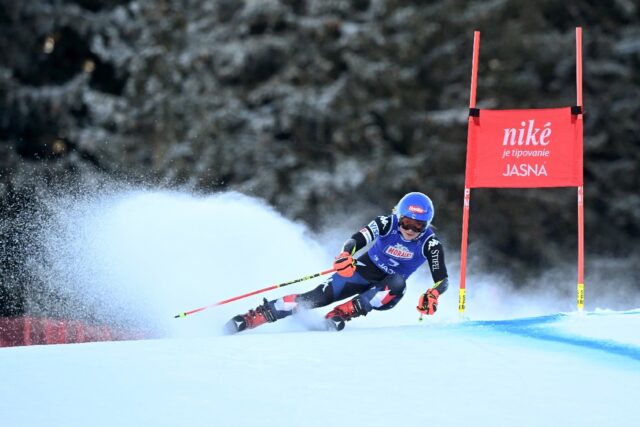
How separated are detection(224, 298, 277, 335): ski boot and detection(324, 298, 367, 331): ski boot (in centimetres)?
46

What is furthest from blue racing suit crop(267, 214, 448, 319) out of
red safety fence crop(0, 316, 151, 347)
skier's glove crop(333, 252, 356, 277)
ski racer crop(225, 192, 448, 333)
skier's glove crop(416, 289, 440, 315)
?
red safety fence crop(0, 316, 151, 347)

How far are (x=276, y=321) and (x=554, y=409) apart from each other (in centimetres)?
370

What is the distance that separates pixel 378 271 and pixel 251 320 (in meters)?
1.11

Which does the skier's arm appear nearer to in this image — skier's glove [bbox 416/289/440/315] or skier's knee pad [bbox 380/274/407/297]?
skier's knee pad [bbox 380/274/407/297]

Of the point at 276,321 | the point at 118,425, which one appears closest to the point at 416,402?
the point at 118,425

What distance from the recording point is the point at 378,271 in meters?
8.60

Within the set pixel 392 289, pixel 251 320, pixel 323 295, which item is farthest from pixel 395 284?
pixel 251 320

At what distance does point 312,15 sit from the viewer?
1844 centimetres

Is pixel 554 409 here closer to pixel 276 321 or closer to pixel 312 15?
pixel 276 321

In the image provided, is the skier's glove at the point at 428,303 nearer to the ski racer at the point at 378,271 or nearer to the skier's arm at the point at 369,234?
the ski racer at the point at 378,271

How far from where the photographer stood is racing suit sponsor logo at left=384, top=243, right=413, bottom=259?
27.6ft

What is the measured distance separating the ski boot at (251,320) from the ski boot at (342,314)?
46cm

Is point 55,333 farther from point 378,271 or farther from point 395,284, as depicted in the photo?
point 395,284

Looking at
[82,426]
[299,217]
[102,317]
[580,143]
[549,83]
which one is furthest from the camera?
[549,83]
